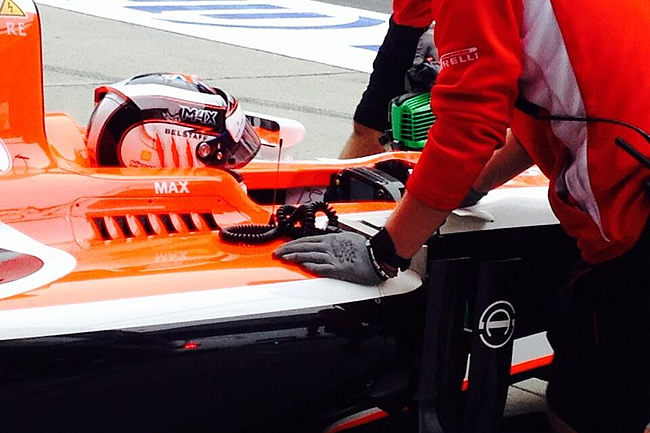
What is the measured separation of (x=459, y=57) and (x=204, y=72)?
6217 millimetres

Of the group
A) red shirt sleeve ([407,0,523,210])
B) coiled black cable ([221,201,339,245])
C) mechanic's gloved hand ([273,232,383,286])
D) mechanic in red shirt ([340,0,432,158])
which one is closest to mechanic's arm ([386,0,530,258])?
red shirt sleeve ([407,0,523,210])

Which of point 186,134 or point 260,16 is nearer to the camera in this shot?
point 186,134

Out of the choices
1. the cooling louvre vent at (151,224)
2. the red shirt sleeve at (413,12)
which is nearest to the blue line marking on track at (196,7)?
the cooling louvre vent at (151,224)

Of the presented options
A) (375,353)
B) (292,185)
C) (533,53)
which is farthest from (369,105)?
(533,53)

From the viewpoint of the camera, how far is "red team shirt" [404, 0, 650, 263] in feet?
6.42

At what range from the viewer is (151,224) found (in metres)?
2.71

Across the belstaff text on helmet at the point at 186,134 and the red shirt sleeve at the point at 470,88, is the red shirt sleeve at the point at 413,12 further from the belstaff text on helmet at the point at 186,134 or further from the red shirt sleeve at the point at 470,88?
the belstaff text on helmet at the point at 186,134

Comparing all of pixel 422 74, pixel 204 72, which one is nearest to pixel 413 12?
pixel 422 74

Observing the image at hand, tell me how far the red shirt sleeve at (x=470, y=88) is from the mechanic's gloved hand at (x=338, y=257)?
36cm

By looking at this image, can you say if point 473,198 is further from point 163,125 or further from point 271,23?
point 271,23

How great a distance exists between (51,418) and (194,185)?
82cm

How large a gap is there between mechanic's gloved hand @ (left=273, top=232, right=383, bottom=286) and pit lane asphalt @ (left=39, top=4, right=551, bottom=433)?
3.63 meters

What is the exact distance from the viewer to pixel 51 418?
2137 mm

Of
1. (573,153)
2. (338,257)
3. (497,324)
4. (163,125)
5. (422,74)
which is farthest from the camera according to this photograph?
(422,74)
